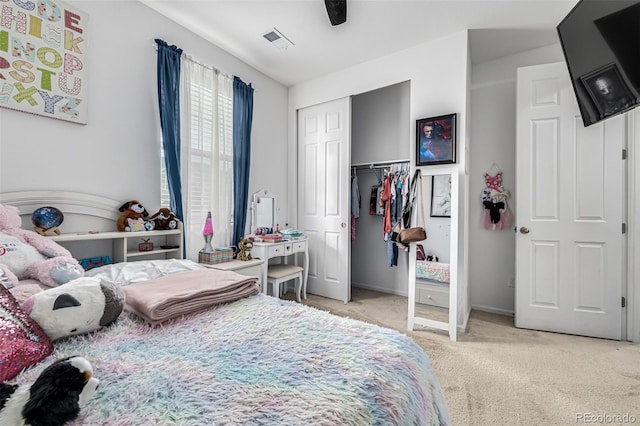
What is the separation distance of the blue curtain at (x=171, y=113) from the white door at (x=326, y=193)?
1.62 metres

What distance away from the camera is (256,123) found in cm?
328

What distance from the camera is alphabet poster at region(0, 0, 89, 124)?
160 centimetres

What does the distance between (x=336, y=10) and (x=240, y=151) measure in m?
1.58

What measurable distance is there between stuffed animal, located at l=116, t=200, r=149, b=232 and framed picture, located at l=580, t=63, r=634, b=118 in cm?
345

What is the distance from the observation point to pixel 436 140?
262 cm

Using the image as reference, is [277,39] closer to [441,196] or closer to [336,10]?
[336,10]

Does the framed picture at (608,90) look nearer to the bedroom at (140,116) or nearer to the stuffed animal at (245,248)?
the bedroom at (140,116)

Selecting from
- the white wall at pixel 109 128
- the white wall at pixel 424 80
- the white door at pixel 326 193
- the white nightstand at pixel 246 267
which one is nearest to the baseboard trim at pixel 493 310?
the white wall at pixel 424 80

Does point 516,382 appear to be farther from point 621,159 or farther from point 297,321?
point 621,159

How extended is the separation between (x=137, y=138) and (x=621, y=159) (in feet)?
13.2

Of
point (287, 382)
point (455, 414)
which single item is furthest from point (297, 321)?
point (455, 414)

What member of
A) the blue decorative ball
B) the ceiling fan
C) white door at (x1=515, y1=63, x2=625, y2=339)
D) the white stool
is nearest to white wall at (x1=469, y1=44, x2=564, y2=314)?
white door at (x1=515, y1=63, x2=625, y2=339)

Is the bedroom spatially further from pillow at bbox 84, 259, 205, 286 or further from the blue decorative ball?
pillow at bbox 84, 259, 205, 286

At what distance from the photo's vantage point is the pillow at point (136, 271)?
1494 mm
